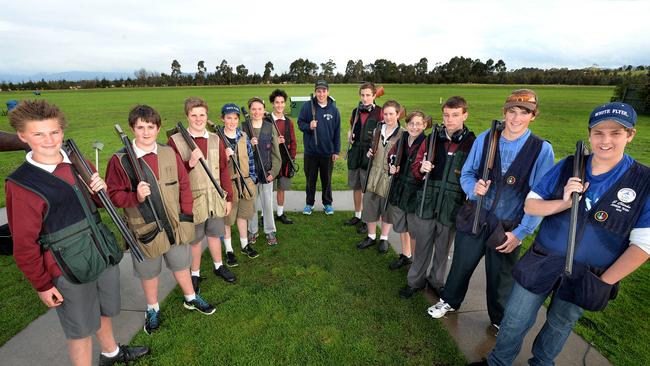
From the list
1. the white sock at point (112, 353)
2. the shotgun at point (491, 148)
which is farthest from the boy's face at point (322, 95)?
the white sock at point (112, 353)

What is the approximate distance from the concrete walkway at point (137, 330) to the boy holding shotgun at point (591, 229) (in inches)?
30.2

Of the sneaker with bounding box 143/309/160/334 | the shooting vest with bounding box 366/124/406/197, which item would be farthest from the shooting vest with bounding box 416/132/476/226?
the sneaker with bounding box 143/309/160/334

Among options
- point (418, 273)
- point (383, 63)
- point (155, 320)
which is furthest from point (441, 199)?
point (383, 63)

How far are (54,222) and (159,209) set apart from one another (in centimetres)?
91

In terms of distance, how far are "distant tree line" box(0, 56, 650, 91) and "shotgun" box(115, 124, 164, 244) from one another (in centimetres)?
7808

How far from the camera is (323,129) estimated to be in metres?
6.27

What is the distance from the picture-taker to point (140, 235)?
323 centimetres

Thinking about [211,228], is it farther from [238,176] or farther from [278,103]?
[278,103]

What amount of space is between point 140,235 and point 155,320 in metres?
1.06

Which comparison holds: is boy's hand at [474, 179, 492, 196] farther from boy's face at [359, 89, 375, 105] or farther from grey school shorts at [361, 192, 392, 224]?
boy's face at [359, 89, 375, 105]

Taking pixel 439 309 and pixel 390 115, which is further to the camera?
pixel 390 115

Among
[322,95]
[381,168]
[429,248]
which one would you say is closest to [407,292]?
[429,248]

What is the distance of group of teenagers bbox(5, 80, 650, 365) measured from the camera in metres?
2.31

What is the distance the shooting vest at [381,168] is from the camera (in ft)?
15.8
